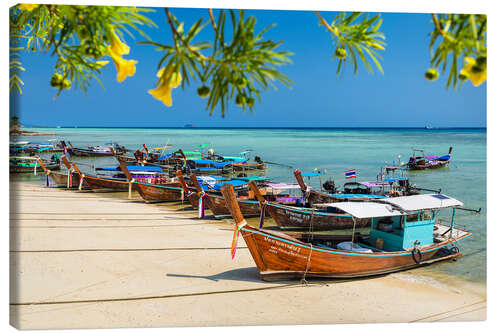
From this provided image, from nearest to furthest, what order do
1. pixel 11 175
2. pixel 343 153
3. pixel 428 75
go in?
pixel 428 75 < pixel 11 175 < pixel 343 153

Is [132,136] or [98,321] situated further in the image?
[132,136]

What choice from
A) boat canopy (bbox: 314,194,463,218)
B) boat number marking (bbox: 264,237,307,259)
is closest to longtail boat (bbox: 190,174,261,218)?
boat canopy (bbox: 314,194,463,218)

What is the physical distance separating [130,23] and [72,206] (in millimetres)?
8366

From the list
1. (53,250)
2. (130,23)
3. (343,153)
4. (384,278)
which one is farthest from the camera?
(343,153)

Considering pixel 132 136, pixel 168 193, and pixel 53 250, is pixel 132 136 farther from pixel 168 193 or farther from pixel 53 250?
pixel 53 250

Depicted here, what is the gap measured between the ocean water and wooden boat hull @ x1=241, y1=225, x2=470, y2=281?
1.39 meters

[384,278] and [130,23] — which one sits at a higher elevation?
[130,23]

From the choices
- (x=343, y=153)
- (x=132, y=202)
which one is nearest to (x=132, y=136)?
(x=343, y=153)

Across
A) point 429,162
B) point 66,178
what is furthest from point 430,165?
point 66,178

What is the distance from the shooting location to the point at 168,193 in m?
11.3

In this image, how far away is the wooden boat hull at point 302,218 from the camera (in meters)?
8.22

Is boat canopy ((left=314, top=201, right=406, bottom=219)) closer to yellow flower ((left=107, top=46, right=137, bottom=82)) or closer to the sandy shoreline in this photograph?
the sandy shoreline

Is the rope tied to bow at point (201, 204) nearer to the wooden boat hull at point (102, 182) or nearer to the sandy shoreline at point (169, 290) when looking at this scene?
the sandy shoreline at point (169, 290)

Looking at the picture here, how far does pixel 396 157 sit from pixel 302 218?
9.46 meters
